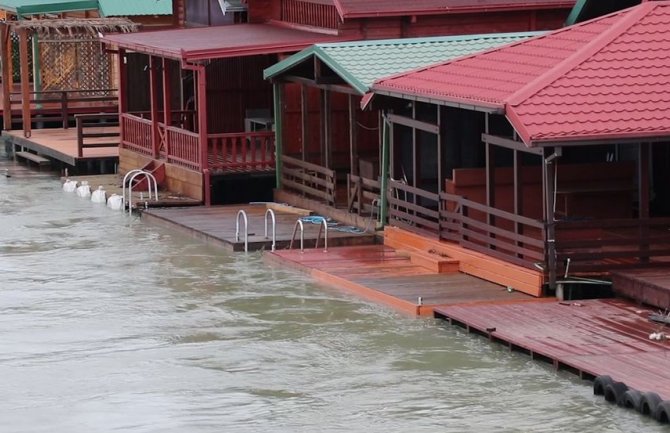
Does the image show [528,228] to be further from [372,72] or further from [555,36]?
[372,72]

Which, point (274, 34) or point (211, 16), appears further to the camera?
point (211, 16)

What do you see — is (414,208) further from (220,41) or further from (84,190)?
(84,190)

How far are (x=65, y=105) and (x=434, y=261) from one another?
65.0ft

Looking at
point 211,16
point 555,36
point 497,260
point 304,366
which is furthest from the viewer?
point 211,16

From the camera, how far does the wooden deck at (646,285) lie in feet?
60.8

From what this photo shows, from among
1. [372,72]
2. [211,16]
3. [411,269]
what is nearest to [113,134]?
[211,16]

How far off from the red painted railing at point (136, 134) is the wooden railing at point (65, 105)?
19.9ft

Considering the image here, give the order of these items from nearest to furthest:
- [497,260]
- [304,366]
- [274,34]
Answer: [304,366]
[497,260]
[274,34]

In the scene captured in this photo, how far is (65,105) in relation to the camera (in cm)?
3978

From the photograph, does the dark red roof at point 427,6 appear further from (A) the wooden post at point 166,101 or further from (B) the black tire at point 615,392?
(B) the black tire at point 615,392

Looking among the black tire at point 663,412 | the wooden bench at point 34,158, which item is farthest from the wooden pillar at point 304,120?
the black tire at point 663,412

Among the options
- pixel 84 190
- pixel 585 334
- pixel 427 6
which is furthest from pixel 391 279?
pixel 84 190

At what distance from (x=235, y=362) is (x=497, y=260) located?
433cm

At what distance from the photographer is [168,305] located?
2108cm
